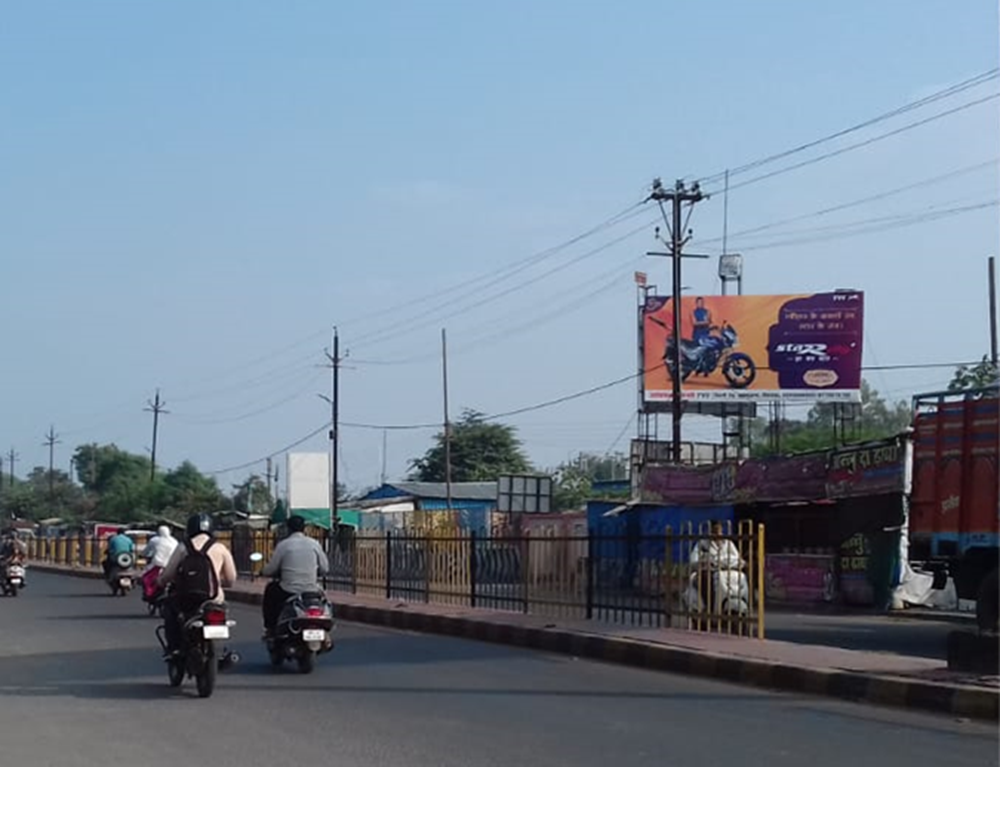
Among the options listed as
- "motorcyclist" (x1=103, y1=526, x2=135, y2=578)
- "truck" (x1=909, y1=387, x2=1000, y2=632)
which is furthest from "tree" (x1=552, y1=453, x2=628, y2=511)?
"truck" (x1=909, y1=387, x2=1000, y2=632)

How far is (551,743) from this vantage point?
991cm

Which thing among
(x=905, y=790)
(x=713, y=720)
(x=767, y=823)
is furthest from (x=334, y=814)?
(x=713, y=720)

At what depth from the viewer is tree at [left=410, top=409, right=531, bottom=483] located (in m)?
80.2

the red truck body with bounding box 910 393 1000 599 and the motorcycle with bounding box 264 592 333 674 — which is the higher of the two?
the red truck body with bounding box 910 393 1000 599

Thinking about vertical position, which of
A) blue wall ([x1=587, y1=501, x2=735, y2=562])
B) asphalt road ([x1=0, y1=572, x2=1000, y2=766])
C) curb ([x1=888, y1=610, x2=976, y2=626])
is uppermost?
blue wall ([x1=587, y1=501, x2=735, y2=562])

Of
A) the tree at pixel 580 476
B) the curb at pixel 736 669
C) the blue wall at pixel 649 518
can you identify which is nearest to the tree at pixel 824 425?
the tree at pixel 580 476

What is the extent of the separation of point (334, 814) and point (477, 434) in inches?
2909

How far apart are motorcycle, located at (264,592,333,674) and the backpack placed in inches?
75.3

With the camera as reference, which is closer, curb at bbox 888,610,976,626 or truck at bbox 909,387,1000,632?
truck at bbox 909,387,1000,632

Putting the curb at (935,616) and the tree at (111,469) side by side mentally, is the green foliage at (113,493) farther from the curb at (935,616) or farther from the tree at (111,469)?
the curb at (935,616)

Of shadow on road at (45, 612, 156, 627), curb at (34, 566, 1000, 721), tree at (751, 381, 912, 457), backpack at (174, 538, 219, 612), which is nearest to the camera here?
curb at (34, 566, 1000, 721)

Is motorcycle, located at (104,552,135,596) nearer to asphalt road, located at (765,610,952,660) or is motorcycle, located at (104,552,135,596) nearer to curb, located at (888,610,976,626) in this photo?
asphalt road, located at (765,610,952,660)

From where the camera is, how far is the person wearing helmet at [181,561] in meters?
13.0

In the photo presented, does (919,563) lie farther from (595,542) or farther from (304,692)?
(304,692)
